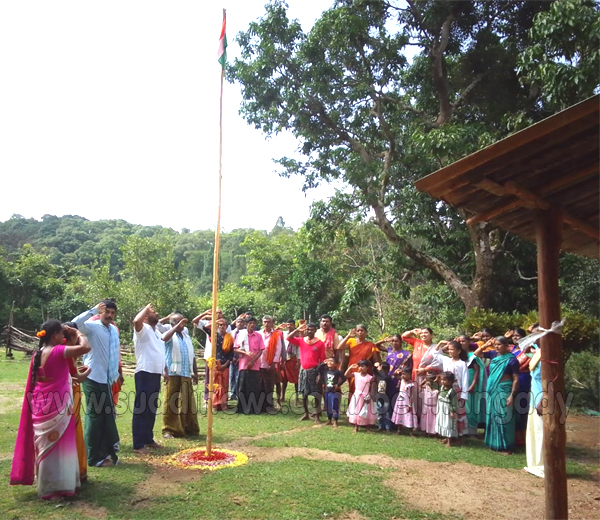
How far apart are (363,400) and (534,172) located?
524cm

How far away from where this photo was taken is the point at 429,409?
812cm

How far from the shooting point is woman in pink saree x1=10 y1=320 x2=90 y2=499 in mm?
4820

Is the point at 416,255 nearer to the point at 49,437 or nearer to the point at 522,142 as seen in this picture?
the point at 522,142

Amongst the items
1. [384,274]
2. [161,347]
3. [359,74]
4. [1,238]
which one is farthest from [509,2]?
[1,238]

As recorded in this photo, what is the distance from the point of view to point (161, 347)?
6.93m

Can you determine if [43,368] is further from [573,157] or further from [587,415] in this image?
[587,415]

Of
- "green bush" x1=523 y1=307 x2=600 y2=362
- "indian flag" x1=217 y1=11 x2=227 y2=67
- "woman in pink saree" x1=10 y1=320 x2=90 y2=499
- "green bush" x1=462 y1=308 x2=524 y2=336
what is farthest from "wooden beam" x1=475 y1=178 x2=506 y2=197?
"green bush" x1=462 y1=308 x2=524 y2=336

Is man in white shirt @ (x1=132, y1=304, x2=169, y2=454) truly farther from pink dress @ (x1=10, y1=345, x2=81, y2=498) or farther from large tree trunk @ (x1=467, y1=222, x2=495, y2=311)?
large tree trunk @ (x1=467, y1=222, x2=495, y2=311)

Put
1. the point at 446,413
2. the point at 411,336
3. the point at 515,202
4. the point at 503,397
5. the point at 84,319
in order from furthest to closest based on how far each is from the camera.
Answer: the point at 411,336 → the point at 446,413 → the point at 503,397 → the point at 84,319 → the point at 515,202

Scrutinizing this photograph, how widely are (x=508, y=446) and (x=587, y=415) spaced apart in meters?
4.48

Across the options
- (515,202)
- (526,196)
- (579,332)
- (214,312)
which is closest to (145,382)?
(214,312)

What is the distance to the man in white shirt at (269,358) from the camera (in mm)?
10148

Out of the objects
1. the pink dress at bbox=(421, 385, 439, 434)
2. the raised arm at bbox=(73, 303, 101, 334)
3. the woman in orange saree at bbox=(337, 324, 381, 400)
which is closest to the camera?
the raised arm at bbox=(73, 303, 101, 334)

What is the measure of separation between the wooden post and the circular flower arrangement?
349cm
